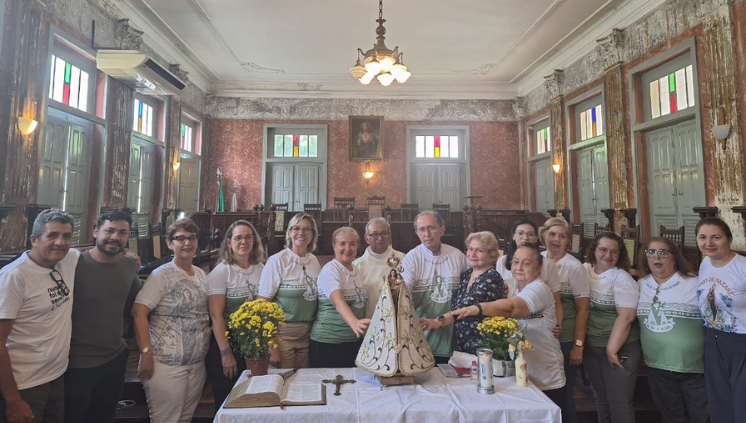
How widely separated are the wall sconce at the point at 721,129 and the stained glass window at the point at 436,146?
23.1 ft

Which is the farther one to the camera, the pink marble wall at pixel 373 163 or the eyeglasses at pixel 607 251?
the pink marble wall at pixel 373 163

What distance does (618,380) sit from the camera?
7.80 ft

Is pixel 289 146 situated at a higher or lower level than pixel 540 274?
higher

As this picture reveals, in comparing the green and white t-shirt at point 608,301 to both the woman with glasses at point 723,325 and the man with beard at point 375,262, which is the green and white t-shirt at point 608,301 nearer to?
the woman with glasses at point 723,325

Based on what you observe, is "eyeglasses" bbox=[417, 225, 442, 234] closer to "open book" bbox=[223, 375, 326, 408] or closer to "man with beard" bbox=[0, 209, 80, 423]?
"open book" bbox=[223, 375, 326, 408]

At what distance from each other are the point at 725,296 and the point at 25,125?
7.59m

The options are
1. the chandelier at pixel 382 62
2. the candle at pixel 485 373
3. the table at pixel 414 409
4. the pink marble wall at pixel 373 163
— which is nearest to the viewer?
the table at pixel 414 409

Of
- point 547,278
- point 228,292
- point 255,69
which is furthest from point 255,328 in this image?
point 255,69

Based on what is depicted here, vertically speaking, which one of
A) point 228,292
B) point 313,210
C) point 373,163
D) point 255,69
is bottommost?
point 228,292

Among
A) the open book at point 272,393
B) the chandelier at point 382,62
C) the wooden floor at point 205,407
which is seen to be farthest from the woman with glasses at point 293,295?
the chandelier at point 382,62

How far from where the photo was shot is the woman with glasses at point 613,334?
2365 mm

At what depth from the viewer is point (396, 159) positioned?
12102mm

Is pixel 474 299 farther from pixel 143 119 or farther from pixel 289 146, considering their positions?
pixel 289 146

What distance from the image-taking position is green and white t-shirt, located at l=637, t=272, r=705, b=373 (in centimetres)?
227
